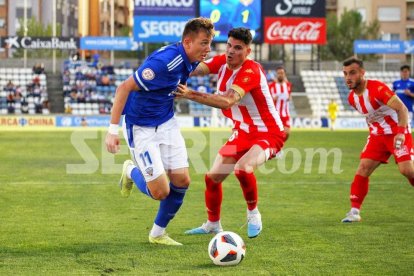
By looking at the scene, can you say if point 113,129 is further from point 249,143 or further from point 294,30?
point 294,30

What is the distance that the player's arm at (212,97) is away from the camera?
9.36m

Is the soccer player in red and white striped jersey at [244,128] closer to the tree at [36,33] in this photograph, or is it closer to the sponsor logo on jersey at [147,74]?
the sponsor logo on jersey at [147,74]

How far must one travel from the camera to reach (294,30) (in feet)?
164

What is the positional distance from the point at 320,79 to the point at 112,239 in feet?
165

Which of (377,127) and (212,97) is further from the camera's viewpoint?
Result: (377,127)

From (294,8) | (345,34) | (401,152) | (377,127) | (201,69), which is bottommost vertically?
(345,34)

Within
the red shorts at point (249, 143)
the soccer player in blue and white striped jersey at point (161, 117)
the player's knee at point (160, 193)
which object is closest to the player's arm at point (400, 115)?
the red shorts at point (249, 143)

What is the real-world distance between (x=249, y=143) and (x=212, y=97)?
3.99ft

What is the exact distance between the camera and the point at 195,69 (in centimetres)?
1052

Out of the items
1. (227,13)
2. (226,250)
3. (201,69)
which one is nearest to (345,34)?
(227,13)

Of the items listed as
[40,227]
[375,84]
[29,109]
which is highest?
[375,84]

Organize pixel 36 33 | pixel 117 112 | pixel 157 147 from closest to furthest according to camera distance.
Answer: pixel 117 112 → pixel 157 147 → pixel 36 33

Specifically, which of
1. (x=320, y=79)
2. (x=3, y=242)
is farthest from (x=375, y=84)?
(x=320, y=79)

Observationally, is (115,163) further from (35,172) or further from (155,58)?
(155,58)
